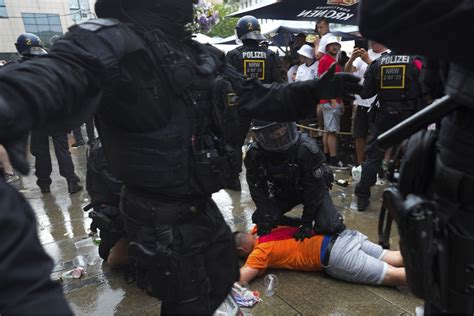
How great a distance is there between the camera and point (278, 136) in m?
3.01

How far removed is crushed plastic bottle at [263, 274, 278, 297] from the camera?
2.80 m

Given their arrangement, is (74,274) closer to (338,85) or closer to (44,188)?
(338,85)

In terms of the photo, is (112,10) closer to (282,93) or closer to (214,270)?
(282,93)

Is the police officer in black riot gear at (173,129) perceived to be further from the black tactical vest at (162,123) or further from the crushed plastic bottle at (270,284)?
the crushed plastic bottle at (270,284)

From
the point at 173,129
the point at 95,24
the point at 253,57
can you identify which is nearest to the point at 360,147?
the point at 253,57

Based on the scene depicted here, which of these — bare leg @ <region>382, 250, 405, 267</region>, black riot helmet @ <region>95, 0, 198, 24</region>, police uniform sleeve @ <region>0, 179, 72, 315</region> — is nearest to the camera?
police uniform sleeve @ <region>0, 179, 72, 315</region>

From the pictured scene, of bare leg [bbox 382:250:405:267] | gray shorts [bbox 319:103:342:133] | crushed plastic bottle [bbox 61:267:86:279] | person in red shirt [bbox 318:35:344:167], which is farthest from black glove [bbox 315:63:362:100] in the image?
gray shorts [bbox 319:103:342:133]

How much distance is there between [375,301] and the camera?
2623mm

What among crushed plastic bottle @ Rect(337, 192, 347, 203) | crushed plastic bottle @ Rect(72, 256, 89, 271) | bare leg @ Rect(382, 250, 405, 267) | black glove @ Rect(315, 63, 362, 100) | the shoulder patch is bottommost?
crushed plastic bottle @ Rect(337, 192, 347, 203)

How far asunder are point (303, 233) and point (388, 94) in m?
2.18

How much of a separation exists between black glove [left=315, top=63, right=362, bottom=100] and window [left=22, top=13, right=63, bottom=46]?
126 feet

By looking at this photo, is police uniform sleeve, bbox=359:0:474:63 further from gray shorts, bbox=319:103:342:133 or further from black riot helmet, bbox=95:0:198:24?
gray shorts, bbox=319:103:342:133

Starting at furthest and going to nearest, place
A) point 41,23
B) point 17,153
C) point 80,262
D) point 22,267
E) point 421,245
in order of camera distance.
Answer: point 41,23 < point 80,262 < point 421,245 < point 17,153 < point 22,267

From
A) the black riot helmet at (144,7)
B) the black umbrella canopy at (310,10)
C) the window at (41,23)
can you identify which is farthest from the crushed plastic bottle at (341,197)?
the window at (41,23)
